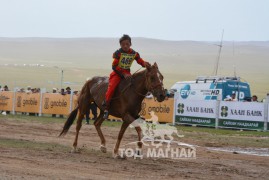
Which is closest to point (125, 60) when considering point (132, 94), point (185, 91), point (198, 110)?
point (132, 94)

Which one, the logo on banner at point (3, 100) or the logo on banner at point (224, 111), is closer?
the logo on banner at point (224, 111)

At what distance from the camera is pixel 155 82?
13.1 metres

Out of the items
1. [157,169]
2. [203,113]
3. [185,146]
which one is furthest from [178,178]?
[203,113]

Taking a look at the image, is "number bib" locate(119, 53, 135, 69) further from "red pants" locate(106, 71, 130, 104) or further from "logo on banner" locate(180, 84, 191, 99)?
"logo on banner" locate(180, 84, 191, 99)

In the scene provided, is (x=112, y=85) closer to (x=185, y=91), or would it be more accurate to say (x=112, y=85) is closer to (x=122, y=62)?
(x=122, y=62)

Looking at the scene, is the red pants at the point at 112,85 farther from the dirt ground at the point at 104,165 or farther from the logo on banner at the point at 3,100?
the logo on banner at the point at 3,100

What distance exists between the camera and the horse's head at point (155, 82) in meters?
13.0

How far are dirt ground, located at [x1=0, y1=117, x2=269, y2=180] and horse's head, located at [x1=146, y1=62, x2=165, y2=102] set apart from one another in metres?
1.42

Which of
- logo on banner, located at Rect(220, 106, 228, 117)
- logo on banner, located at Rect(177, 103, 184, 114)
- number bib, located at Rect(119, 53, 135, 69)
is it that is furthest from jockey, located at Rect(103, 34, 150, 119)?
logo on banner, located at Rect(177, 103, 184, 114)

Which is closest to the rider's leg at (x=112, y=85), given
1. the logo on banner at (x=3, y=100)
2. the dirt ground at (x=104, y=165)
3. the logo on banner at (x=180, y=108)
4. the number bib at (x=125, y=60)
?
the number bib at (x=125, y=60)

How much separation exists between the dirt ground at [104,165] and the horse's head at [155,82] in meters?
1.42

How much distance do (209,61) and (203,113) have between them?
323 feet

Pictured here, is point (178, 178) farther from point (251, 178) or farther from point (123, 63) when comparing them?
point (123, 63)

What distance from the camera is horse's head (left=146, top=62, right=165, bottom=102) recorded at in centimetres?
1298
